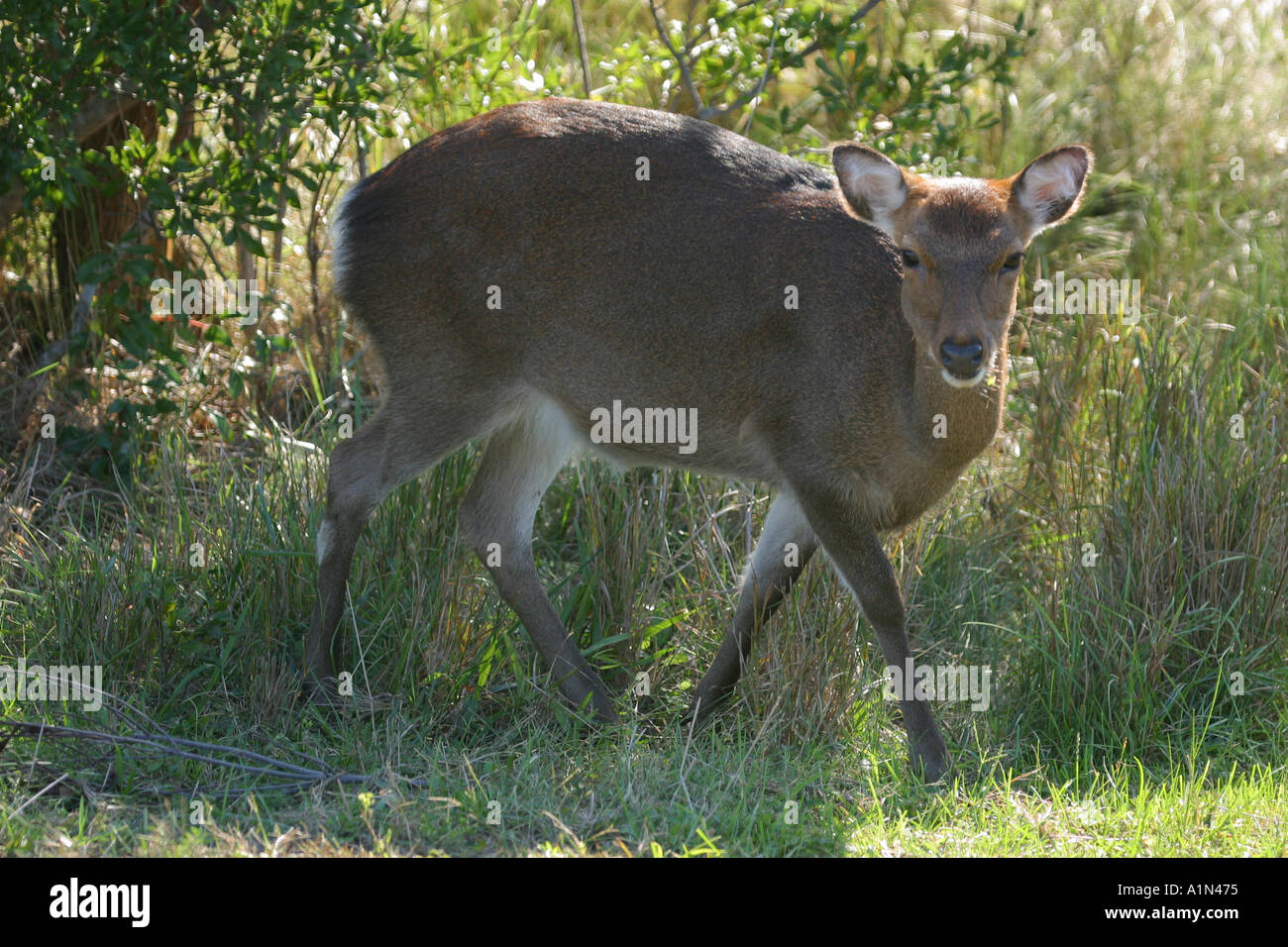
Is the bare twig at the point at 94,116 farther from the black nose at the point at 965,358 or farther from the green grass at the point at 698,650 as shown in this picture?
the black nose at the point at 965,358

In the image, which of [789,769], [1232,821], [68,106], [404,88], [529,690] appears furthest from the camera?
[404,88]

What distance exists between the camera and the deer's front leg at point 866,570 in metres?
5.07

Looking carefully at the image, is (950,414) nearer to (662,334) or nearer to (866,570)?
(866,570)

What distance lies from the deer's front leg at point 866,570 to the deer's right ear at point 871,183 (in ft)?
3.00

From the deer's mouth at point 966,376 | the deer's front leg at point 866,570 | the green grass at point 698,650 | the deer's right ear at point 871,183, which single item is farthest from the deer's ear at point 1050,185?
the green grass at point 698,650

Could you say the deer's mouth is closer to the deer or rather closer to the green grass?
the deer

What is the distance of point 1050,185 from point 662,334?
1.34m

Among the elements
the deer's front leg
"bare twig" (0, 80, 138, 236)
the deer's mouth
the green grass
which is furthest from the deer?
"bare twig" (0, 80, 138, 236)

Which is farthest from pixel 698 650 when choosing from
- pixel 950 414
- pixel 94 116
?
pixel 94 116

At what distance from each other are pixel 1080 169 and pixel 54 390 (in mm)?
4247

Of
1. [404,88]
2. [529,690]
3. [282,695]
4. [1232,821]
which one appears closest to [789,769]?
[529,690]

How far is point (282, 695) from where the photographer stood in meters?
5.17

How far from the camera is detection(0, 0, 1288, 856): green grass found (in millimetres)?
4457

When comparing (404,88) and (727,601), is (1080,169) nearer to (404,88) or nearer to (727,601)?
(727,601)
